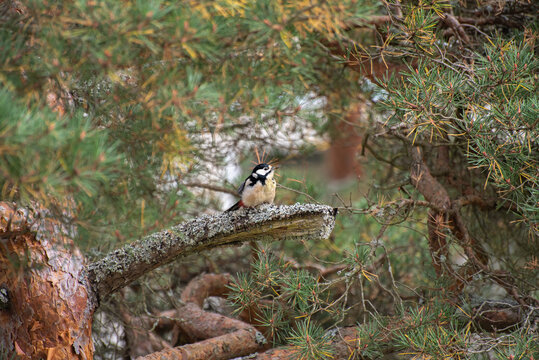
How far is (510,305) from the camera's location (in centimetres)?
188

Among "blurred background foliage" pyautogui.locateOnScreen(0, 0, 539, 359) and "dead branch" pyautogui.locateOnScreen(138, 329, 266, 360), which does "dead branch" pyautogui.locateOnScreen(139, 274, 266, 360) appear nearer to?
"dead branch" pyautogui.locateOnScreen(138, 329, 266, 360)

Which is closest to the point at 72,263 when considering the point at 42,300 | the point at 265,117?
the point at 42,300

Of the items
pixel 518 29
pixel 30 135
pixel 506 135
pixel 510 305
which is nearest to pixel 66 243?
pixel 30 135

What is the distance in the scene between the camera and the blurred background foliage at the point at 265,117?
1122 millimetres

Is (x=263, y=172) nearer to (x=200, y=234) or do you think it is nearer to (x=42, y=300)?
(x=200, y=234)

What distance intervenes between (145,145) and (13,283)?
55 centimetres

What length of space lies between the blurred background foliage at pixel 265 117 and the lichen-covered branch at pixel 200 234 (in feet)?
0.20

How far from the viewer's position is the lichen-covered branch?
157cm

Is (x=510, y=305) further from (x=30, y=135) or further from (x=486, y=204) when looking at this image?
(x=30, y=135)

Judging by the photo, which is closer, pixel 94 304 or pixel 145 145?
pixel 145 145

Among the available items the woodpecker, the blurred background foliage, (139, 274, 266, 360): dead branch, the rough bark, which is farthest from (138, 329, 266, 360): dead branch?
the woodpecker

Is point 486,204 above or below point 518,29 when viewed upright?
below

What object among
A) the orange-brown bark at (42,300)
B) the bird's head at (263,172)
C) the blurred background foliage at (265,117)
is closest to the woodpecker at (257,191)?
A: the bird's head at (263,172)

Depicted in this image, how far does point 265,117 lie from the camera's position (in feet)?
7.05
